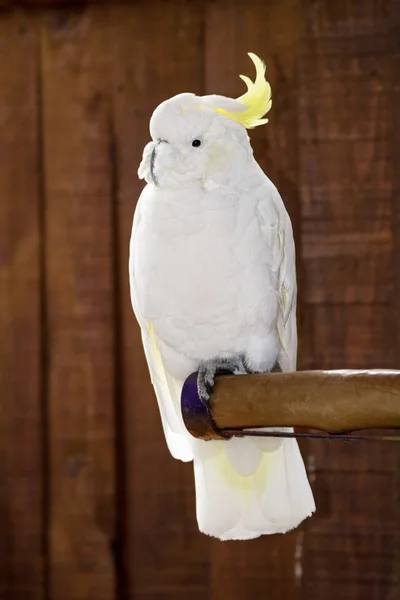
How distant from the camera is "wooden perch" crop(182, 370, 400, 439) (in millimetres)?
904

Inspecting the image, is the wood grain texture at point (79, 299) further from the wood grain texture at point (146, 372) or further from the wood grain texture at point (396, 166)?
the wood grain texture at point (396, 166)

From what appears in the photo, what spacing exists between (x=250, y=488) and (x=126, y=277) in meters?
0.42

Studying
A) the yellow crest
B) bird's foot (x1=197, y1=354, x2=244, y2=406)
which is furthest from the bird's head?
bird's foot (x1=197, y1=354, x2=244, y2=406)

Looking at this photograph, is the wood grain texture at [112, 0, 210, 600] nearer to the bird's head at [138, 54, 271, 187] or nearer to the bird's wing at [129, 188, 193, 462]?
the bird's wing at [129, 188, 193, 462]

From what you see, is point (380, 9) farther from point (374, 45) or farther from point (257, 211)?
point (257, 211)

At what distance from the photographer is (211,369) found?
117cm

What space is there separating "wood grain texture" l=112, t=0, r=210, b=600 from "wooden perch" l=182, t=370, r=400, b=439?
1.30 feet

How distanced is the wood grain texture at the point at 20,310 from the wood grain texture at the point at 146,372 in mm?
145

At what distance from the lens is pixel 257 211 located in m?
1.18

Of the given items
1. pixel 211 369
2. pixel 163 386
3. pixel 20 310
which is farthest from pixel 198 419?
pixel 20 310

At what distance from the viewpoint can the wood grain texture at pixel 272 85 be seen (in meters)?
1.40

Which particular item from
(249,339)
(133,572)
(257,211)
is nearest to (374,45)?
(257,211)

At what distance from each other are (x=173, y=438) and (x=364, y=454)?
0.33 m

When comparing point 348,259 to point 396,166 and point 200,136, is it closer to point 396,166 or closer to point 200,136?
point 396,166
